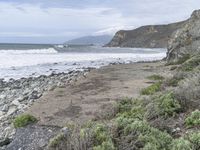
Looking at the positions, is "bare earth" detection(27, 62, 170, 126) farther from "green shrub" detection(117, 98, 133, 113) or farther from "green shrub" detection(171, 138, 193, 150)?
"green shrub" detection(171, 138, 193, 150)

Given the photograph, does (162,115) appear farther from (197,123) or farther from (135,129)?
(135,129)

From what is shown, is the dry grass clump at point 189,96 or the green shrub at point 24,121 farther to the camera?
the green shrub at point 24,121

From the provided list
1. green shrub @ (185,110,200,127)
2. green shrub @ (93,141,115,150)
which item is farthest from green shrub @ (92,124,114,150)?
green shrub @ (185,110,200,127)

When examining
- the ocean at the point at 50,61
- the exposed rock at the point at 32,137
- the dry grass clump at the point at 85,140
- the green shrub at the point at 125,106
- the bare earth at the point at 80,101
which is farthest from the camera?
the ocean at the point at 50,61

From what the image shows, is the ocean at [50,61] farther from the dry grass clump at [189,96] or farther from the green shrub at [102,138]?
the green shrub at [102,138]

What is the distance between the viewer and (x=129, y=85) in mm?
16391

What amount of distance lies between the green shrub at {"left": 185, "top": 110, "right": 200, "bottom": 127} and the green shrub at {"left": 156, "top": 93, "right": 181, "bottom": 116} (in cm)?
63

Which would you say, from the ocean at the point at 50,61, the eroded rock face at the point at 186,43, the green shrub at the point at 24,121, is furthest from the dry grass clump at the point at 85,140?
the eroded rock face at the point at 186,43

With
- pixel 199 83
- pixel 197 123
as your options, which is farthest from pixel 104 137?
pixel 199 83

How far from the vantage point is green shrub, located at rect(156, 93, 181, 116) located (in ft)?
27.9

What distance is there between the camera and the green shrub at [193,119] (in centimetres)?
757

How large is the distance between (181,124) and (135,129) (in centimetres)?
134

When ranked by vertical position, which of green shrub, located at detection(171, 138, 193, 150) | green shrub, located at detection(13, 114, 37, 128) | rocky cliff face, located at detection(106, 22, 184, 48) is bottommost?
rocky cliff face, located at detection(106, 22, 184, 48)

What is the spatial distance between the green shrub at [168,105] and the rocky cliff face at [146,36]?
105 metres
